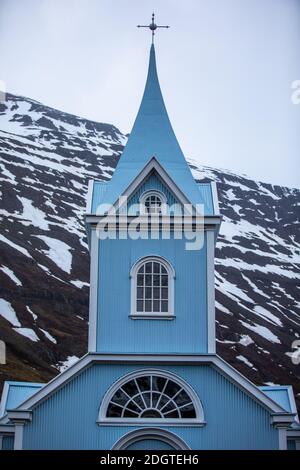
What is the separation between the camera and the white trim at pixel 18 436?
51.8 feet

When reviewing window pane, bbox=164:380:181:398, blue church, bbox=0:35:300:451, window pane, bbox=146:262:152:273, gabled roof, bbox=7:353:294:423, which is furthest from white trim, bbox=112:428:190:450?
window pane, bbox=146:262:152:273

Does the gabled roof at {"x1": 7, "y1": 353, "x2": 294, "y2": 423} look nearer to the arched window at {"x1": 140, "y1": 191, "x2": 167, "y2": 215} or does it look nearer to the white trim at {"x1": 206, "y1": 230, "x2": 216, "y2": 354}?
the white trim at {"x1": 206, "y1": 230, "x2": 216, "y2": 354}

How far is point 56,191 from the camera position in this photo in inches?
3937

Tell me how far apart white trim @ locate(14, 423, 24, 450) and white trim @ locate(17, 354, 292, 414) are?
14.5 inches

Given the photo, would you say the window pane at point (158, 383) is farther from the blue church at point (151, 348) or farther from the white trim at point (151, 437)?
the white trim at point (151, 437)

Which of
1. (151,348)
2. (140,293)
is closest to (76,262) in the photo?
(140,293)

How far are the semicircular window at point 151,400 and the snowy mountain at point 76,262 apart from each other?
33086 millimetres

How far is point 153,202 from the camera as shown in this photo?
59.4 ft

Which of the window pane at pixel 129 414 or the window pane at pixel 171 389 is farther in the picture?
the window pane at pixel 171 389

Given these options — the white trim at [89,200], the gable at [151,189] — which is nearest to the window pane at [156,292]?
the gable at [151,189]

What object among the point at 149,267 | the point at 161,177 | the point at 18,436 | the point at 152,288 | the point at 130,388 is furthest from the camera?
the point at 161,177

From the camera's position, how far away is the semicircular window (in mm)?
16141

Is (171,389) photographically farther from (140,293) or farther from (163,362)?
(140,293)

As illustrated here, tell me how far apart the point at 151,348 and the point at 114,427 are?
1908 millimetres
